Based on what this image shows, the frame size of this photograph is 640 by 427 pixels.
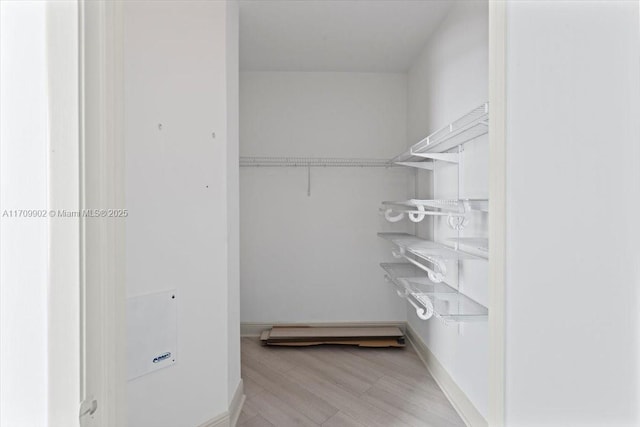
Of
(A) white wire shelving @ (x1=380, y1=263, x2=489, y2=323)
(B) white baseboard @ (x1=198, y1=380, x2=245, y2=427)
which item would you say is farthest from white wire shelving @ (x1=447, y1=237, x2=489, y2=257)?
(B) white baseboard @ (x1=198, y1=380, x2=245, y2=427)

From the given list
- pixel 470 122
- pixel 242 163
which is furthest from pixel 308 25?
pixel 470 122

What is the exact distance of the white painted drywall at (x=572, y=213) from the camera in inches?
17.7

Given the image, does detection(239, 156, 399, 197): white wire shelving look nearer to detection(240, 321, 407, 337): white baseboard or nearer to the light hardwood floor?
detection(240, 321, 407, 337): white baseboard

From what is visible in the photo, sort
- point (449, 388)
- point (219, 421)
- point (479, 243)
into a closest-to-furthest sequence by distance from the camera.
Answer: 1. point (479, 243)
2. point (219, 421)
3. point (449, 388)

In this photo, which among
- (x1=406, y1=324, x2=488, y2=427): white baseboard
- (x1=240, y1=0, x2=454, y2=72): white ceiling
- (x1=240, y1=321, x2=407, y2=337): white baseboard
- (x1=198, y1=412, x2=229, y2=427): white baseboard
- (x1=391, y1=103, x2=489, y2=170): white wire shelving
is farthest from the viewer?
(x1=240, y1=321, x2=407, y2=337): white baseboard

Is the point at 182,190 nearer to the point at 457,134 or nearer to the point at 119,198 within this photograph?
the point at 119,198

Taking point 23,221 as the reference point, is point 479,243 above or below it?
below

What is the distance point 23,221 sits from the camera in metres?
0.44

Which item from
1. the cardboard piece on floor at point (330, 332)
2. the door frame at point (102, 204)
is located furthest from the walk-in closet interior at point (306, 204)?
the door frame at point (102, 204)

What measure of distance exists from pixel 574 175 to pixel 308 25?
2.11 meters

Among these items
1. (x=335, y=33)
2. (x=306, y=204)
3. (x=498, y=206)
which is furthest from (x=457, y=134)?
(x=306, y=204)

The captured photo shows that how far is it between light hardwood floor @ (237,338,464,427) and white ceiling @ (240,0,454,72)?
250 cm

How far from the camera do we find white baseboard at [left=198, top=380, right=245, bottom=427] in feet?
4.93

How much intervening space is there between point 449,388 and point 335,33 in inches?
101
